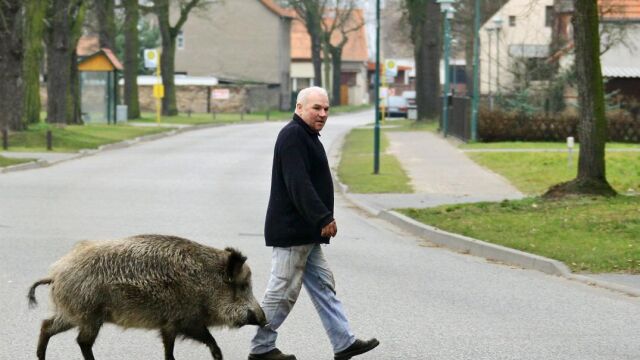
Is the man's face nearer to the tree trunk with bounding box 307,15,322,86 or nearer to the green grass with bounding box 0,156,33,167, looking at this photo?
the green grass with bounding box 0,156,33,167

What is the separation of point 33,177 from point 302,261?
2032 cm

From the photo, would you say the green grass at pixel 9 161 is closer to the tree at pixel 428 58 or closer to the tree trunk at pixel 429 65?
the tree at pixel 428 58

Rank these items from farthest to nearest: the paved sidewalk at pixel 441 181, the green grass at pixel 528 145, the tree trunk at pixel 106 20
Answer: the tree trunk at pixel 106 20 → the green grass at pixel 528 145 → the paved sidewalk at pixel 441 181

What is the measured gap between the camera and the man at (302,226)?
8070mm

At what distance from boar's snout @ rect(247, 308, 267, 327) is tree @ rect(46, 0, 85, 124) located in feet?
132

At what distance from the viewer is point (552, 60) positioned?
5147 cm

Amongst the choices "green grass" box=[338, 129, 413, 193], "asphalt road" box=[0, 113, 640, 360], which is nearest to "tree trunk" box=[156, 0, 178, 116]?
"green grass" box=[338, 129, 413, 193]

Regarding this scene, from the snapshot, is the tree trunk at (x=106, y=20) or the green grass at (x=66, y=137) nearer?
the green grass at (x=66, y=137)

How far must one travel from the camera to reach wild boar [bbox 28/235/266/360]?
295 inches

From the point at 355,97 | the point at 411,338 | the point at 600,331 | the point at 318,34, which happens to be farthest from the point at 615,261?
the point at 355,97

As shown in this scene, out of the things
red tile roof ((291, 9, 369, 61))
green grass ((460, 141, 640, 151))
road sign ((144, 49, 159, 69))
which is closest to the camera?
green grass ((460, 141, 640, 151))

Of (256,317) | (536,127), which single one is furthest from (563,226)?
(536,127)

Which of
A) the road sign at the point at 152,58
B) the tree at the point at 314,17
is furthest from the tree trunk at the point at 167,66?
the tree at the point at 314,17

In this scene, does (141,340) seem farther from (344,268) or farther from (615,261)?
(615,261)
